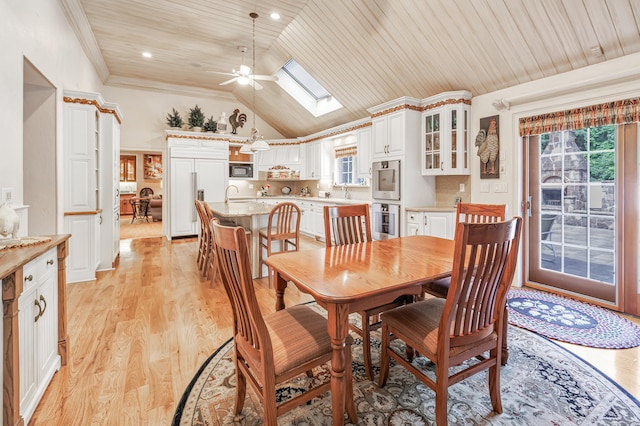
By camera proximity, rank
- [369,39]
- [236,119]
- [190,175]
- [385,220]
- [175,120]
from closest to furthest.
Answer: [369,39], [385,220], [175,120], [190,175], [236,119]

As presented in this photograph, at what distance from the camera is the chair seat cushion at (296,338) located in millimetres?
1323

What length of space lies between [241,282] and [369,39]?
155 inches

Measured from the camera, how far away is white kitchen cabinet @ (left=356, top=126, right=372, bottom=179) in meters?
5.59

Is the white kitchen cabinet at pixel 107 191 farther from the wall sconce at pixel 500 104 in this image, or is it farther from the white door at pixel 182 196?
the wall sconce at pixel 500 104

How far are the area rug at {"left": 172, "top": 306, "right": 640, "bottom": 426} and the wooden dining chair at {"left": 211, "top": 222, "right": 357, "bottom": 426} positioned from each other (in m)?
0.18

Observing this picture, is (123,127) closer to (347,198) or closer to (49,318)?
(347,198)

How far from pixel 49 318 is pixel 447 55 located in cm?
438

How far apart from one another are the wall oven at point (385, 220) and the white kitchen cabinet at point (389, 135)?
0.79 meters

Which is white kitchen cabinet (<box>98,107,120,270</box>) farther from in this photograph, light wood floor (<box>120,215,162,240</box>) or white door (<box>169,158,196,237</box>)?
light wood floor (<box>120,215,162,240</box>)

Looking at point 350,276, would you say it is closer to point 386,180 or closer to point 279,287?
point 279,287

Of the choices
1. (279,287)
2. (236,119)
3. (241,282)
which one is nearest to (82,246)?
(279,287)

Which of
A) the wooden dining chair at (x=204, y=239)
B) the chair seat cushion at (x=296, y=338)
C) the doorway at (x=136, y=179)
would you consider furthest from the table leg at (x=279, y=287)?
the doorway at (x=136, y=179)

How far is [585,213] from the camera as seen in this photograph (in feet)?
10.4

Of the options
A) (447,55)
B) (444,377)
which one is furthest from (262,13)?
(444,377)
